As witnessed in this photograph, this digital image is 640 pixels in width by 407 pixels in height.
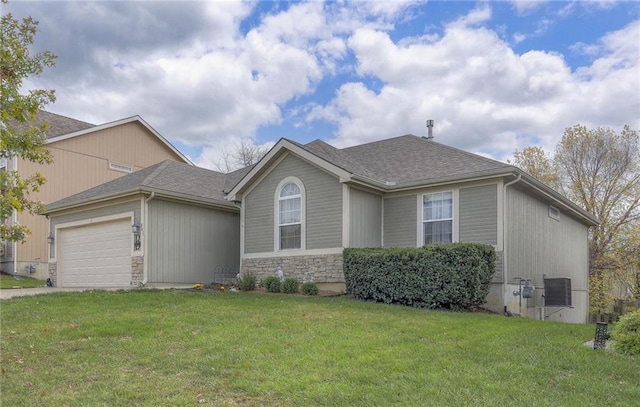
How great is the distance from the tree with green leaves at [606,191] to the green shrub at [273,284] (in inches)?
714

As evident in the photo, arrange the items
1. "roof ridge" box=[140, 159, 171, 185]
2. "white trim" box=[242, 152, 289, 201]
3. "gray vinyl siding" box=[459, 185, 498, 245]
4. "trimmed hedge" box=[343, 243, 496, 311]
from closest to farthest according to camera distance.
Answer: "trimmed hedge" box=[343, 243, 496, 311] → "gray vinyl siding" box=[459, 185, 498, 245] → "white trim" box=[242, 152, 289, 201] → "roof ridge" box=[140, 159, 171, 185]

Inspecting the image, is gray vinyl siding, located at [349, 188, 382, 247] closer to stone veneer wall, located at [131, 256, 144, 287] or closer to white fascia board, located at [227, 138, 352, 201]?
white fascia board, located at [227, 138, 352, 201]

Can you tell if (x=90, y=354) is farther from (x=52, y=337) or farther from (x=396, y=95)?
(x=396, y=95)

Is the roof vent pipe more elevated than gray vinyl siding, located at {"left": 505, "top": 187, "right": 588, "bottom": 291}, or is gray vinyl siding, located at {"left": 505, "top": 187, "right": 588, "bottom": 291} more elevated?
the roof vent pipe

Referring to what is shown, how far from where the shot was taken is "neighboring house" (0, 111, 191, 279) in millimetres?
19719

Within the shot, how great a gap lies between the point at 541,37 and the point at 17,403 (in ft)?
47.7

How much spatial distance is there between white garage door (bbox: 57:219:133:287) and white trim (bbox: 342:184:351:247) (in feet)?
20.4

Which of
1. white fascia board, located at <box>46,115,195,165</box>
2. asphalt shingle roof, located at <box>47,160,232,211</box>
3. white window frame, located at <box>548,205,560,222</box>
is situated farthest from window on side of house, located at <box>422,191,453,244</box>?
white fascia board, located at <box>46,115,195,165</box>

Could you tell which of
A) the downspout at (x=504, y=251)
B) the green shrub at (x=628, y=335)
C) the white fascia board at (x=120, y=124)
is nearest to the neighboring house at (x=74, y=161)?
the white fascia board at (x=120, y=124)

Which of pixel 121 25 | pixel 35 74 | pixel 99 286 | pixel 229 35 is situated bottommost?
pixel 99 286

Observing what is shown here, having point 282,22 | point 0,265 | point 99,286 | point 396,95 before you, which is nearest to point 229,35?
point 282,22

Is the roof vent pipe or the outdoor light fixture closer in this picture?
the outdoor light fixture

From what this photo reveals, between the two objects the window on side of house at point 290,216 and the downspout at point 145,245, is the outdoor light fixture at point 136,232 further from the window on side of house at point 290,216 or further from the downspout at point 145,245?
the window on side of house at point 290,216

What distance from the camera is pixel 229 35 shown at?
1355cm
